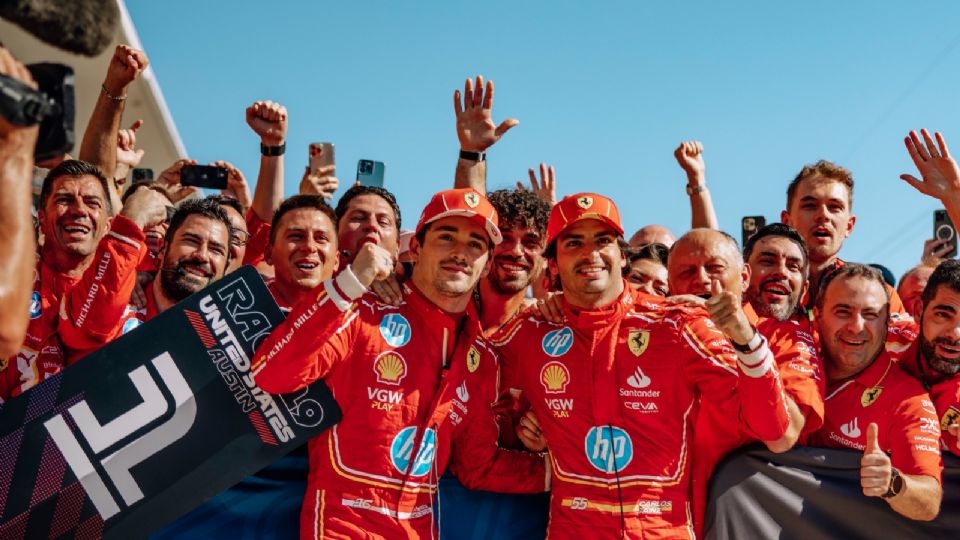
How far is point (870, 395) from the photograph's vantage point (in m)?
4.61

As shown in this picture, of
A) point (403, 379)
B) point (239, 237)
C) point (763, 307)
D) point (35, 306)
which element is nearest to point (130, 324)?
point (35, 306)

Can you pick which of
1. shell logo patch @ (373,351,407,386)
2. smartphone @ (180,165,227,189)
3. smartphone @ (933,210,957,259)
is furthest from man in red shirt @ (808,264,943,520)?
smartphone @ (180,165,227,189)

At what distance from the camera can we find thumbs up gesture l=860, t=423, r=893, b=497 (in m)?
4.07

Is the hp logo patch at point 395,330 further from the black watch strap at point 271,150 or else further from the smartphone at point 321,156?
Answer: the smartphone at point 321,156

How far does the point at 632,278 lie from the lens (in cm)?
600

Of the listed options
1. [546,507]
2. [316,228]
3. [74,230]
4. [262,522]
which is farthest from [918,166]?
[74,230]

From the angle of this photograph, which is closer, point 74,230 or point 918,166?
point 74,230

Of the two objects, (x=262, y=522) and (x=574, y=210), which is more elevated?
(x=574, y=210)

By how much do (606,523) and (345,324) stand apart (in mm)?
1517

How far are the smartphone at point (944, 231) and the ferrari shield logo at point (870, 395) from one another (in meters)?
4.26

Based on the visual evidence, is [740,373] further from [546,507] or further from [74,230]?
[74,230]

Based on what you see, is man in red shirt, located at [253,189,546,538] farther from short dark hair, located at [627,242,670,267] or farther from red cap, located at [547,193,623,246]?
short dark hair, located at [627,242,670,267]

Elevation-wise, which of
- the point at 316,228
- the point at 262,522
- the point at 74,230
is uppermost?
the point at 74,230

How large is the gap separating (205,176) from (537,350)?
3969 millimetres
